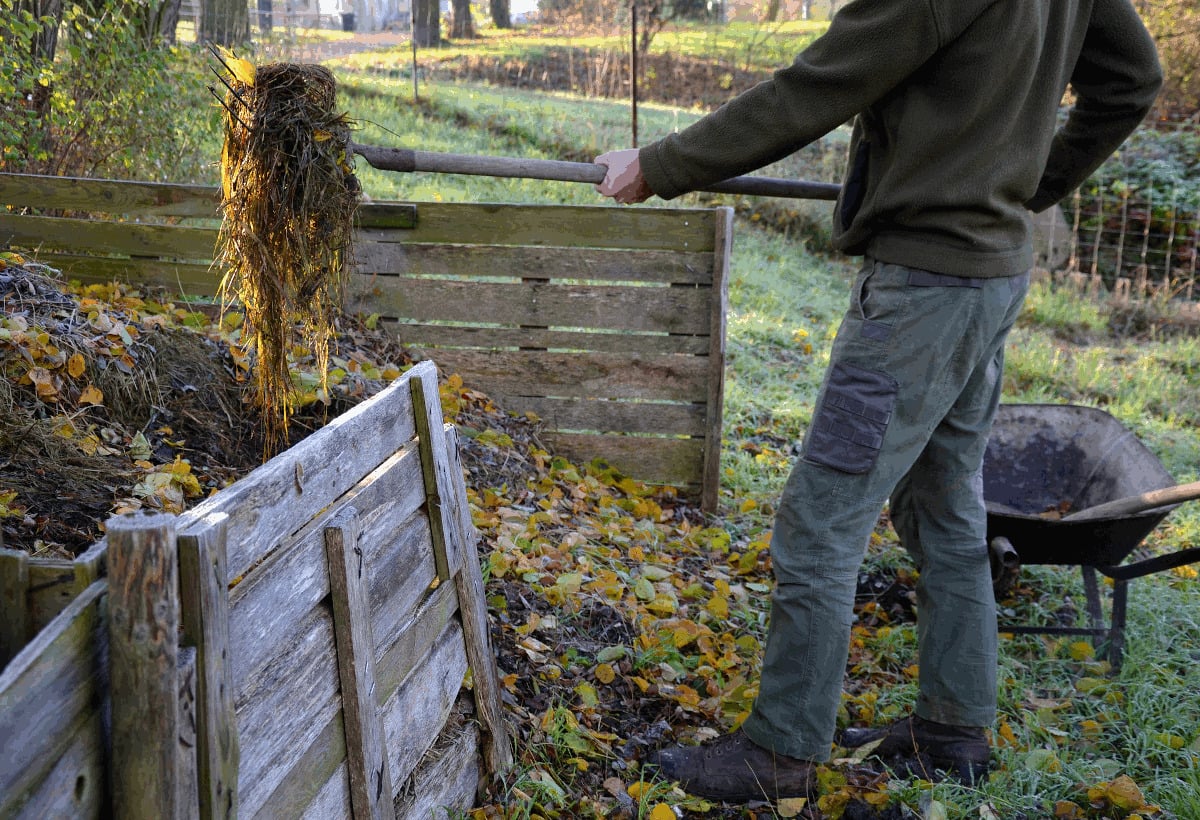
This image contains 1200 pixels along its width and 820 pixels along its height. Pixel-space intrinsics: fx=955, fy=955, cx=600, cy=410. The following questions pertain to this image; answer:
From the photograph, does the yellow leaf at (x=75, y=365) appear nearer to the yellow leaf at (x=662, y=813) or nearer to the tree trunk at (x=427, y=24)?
the yellow leaf at (x=662, y=813)

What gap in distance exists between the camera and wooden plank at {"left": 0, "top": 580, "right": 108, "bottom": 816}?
115cm

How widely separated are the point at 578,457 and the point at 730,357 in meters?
2.92

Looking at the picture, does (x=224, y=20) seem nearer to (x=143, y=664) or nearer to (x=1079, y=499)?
(x=1079, y=499)

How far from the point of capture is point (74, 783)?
127 centimetres

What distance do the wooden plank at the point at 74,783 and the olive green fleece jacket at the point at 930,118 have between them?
78.3 inches

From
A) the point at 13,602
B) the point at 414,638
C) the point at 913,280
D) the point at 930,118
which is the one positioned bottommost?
the point at 414,638

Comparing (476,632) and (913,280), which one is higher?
(913,280)

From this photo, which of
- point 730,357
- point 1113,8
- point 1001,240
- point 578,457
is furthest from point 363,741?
point 730,357

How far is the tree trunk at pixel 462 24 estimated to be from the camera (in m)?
22.3

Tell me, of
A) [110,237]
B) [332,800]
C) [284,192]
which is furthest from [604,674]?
[110,237]

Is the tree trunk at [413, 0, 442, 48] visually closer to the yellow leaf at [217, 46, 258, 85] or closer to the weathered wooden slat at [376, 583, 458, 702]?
the yellow leaf at [217, 46, 258, 85]

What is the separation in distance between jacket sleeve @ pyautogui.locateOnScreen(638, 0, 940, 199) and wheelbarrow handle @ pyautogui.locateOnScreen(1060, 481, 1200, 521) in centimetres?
171

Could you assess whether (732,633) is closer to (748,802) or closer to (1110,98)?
(748,802)

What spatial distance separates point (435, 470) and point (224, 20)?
36.8 ft
